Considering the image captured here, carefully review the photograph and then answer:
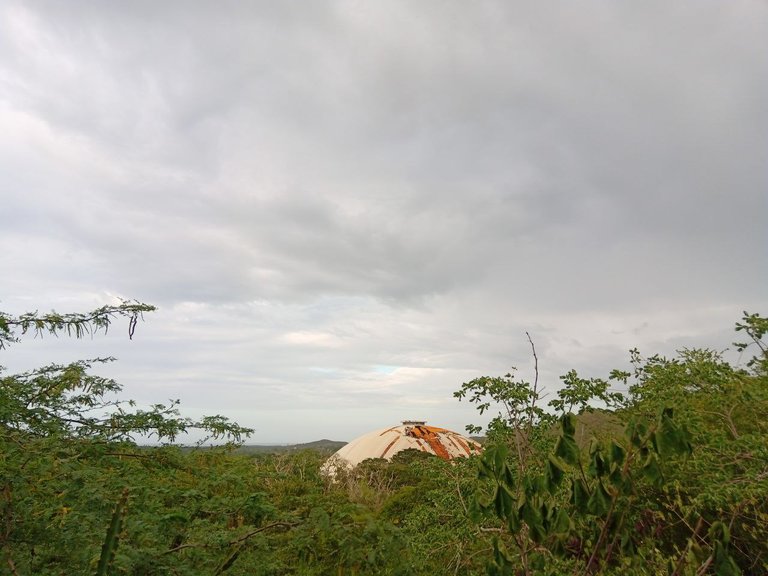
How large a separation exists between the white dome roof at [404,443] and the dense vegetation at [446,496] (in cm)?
1999

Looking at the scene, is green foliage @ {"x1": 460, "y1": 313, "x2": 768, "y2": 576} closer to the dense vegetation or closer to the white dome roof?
the dense vegetation

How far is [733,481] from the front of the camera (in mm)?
4992

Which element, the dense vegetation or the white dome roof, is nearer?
the dense vegetation

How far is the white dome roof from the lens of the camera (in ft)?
91.5

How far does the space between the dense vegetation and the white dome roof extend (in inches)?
787

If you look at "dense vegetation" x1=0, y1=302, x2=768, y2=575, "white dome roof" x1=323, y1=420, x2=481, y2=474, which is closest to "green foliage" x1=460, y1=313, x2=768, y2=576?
"dense vegetation" x1=0, y1=302, x2=768, y2=575

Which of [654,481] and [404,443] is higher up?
[654,481]

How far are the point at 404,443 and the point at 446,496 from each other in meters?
22.5

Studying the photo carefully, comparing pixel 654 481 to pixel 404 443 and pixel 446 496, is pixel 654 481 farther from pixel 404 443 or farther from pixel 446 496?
pixel 404 443

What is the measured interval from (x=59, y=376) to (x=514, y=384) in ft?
19.9

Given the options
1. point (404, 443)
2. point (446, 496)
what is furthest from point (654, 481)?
point (404, 443)

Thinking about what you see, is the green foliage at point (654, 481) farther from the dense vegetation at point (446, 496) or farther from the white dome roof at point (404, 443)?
the white dome roof at point (404, 443)

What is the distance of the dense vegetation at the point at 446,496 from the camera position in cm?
263

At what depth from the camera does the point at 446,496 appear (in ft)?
22.9
